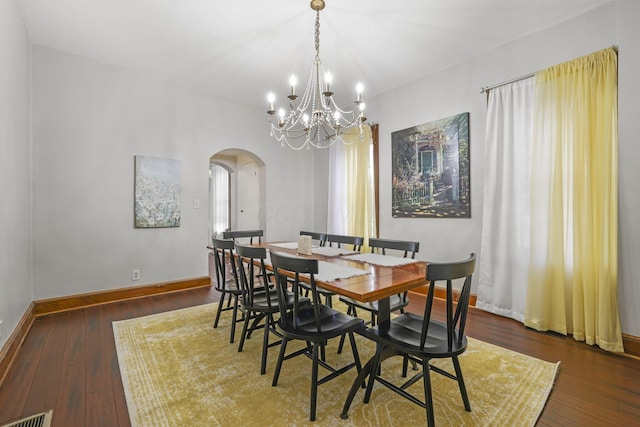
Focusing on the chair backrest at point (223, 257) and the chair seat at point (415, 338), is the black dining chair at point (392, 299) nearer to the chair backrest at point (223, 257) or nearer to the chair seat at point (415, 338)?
the chair seat at point (415, 338)

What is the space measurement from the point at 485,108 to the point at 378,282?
106 inches

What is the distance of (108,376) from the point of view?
203 centimetres

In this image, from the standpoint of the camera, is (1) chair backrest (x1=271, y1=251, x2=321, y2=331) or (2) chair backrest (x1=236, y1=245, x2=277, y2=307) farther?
(2) chair backrest (x1=236, y1=245, x2=277, y2=307)

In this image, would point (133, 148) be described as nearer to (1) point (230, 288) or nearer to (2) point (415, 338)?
(1) point (230, 288)

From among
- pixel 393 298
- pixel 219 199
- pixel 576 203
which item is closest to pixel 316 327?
pixel 393 298

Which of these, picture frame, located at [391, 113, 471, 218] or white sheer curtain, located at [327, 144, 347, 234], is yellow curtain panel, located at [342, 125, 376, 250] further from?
picture frame, located at [391, 113, 471, 218]

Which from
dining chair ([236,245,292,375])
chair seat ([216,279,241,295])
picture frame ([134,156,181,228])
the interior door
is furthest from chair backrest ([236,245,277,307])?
the interior door

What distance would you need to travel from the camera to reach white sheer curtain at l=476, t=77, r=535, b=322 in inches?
119

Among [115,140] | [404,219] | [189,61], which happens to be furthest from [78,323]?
[404,219]

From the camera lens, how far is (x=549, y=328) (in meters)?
2.77

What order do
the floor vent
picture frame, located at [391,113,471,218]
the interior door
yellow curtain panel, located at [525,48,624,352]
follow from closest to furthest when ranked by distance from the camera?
the floor vent < yellow curtain panel, located at [525,48,624,352] < picture frame, located at [391,113,471,218] < the interior door

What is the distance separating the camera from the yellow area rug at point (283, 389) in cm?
161

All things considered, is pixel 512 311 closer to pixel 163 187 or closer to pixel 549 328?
pixel 549 328

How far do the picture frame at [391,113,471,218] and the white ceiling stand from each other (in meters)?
0.77
